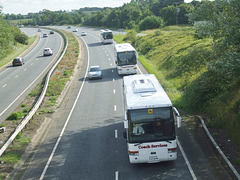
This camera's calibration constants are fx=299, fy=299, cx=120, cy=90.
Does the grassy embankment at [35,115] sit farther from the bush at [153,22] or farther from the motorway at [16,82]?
the bush at [153,22]

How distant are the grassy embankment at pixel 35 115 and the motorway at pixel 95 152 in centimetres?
84

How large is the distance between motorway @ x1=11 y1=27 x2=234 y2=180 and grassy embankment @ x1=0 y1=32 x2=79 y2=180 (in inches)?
33.0

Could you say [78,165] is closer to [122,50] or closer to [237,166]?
[237,166]

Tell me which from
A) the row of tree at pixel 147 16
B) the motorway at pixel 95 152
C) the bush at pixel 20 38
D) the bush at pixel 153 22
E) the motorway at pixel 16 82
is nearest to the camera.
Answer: the motorway at pixel 95 152

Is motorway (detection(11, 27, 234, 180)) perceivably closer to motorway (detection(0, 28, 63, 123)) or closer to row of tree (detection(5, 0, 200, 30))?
motorway (detection(0, 28, 63, 123))

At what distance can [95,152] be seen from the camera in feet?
50.7

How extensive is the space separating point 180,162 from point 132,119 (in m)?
3.16

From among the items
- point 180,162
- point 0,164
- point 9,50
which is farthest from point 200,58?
point 9,50

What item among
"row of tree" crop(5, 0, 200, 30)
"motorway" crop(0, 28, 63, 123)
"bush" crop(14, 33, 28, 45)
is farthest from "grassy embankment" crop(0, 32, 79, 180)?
"bush" crop(14, 33, 28, 45)

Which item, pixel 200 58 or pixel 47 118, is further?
pixel 47 118

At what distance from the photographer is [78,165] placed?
14.1m

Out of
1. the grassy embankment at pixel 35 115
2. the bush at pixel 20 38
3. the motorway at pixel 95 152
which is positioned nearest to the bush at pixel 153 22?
the bush at pixel 20 38

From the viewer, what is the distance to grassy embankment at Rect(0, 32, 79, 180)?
49.8ft

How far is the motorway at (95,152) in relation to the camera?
12.8m
